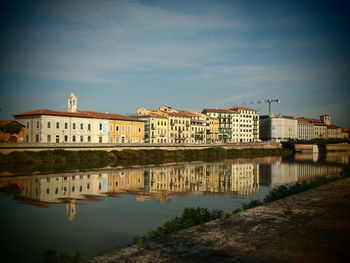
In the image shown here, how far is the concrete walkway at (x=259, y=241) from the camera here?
7289mm

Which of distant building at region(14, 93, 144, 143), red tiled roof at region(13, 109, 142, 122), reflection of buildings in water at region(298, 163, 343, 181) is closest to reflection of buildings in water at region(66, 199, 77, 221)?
reflection of buildings in water at region(298, 163, 343, 181)

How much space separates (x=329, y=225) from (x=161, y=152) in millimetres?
63441

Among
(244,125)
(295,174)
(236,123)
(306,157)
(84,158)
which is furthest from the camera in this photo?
(244,125)

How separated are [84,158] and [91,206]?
37.9m

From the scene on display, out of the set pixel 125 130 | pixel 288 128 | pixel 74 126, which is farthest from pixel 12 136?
pixel 288 128

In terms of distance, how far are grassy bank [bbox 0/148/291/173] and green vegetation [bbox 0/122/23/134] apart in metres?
14.1

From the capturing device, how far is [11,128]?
63875 millimetres

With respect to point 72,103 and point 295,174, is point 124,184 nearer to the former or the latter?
point 295,174

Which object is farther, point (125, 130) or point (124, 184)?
point (125, 130)

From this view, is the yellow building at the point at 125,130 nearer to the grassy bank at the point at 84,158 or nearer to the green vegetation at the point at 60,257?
the grassy bank at the point at 84,158

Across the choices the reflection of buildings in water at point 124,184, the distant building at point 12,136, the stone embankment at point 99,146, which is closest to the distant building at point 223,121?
the stone embankment at point 99,146

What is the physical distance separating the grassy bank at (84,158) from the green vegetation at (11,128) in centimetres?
1413

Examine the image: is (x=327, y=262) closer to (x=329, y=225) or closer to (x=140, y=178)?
(x=329, y=225)

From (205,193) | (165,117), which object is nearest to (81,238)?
(205,193)
